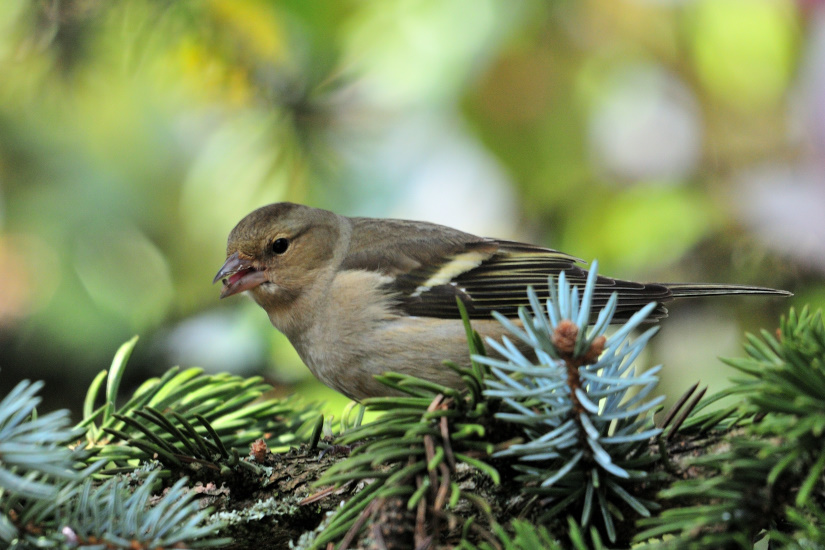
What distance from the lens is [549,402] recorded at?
88 centimetres

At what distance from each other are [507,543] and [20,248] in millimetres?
2583

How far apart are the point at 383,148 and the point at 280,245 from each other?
69 centimetres

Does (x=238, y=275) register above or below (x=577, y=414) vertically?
above

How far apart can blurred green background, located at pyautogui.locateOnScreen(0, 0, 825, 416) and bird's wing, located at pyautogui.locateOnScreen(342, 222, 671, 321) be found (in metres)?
0.46

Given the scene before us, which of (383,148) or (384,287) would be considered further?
(383,148)

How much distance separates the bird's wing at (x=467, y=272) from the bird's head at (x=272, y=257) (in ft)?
0.46

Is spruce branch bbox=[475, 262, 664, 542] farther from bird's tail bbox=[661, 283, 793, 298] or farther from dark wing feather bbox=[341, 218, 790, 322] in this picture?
bird's tail bbox=[661, 283, 793, 298]

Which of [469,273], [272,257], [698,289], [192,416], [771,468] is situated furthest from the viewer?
[272,257]

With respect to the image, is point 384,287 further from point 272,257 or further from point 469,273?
point 272,257

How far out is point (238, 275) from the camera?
2.07m

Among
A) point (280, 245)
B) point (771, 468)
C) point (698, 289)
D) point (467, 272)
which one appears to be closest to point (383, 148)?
point (280, 245)

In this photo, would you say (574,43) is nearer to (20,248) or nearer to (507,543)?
(20,248)

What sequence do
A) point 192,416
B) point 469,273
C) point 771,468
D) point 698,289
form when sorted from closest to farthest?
1. point 771,468
2. point 192,416
3. point 698,289
4. point 469,273

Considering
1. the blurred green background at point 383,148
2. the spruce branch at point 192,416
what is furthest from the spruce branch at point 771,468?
the blurred green background at point 383,148
